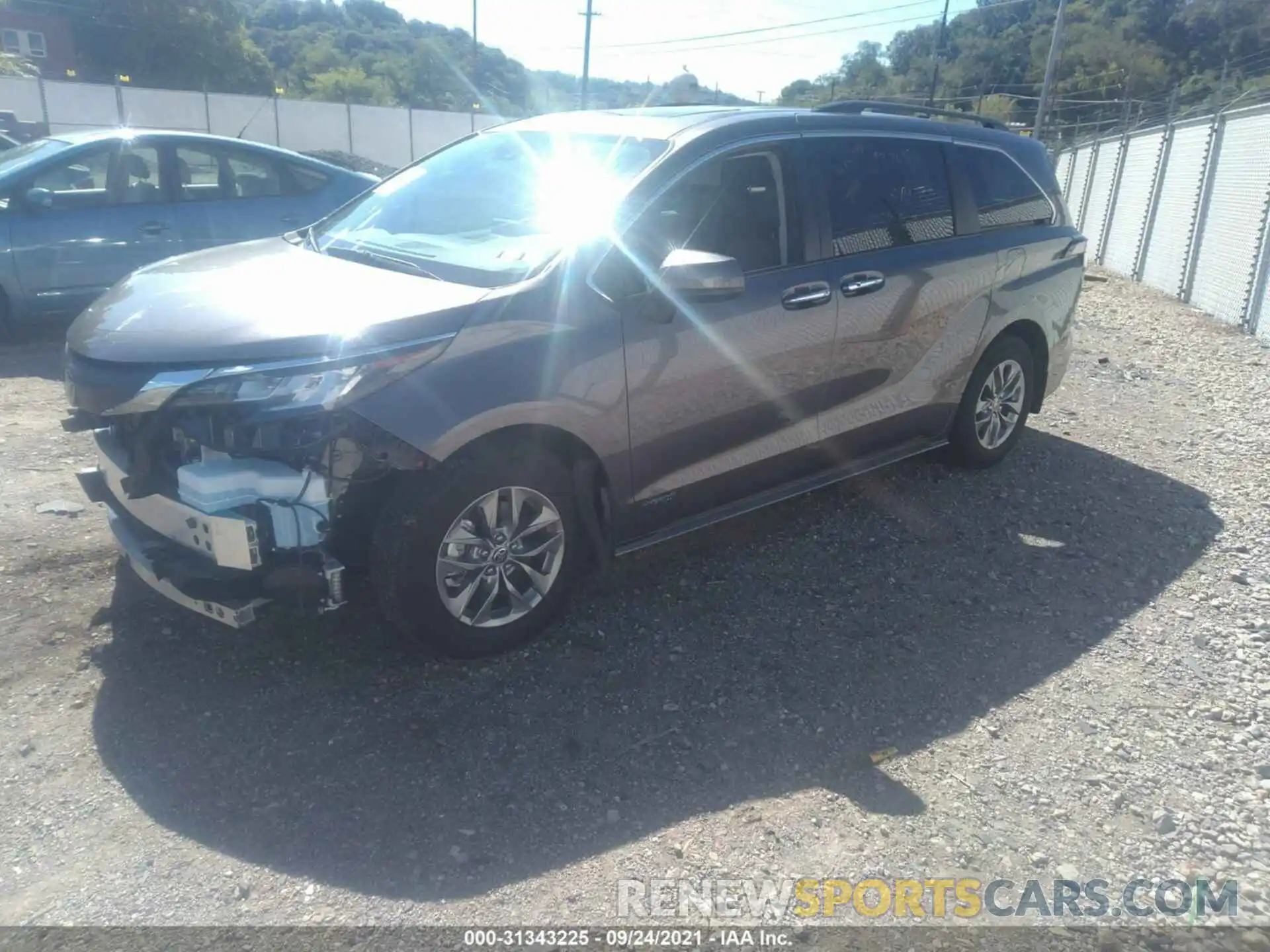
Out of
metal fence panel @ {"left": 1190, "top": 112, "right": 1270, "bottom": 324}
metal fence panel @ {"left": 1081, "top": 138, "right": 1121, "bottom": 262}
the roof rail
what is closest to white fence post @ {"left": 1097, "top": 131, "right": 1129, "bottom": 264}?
metal fence panel @ {"left": 1081, "top": 138, "right": 1121, "bottom": 262}

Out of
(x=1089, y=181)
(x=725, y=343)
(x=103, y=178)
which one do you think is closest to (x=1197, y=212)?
(x=1089, y=181)

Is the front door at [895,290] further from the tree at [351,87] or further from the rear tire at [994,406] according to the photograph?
the tree at [351,87]

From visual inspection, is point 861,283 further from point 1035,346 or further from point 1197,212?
point 1197,212

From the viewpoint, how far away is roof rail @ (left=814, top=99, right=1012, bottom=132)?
529 centimetres

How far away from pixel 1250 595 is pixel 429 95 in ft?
216

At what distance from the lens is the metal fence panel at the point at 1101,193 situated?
58.5ft

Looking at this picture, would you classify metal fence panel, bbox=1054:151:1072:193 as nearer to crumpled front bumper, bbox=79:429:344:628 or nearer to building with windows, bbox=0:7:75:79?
crumpled front bumper, bbox=79:429:344:628

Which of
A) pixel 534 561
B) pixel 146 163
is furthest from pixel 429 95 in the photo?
pixel 534 561

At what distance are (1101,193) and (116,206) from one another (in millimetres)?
17341

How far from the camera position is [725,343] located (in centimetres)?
389

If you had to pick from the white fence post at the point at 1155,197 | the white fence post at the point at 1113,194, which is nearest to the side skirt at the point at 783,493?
the white fence post at the point at 1155,197

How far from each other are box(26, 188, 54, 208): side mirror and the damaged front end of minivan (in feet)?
15.7

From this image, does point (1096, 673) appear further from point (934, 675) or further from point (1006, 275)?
point (1006, 275)

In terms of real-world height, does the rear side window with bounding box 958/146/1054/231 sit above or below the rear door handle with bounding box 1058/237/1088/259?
above
